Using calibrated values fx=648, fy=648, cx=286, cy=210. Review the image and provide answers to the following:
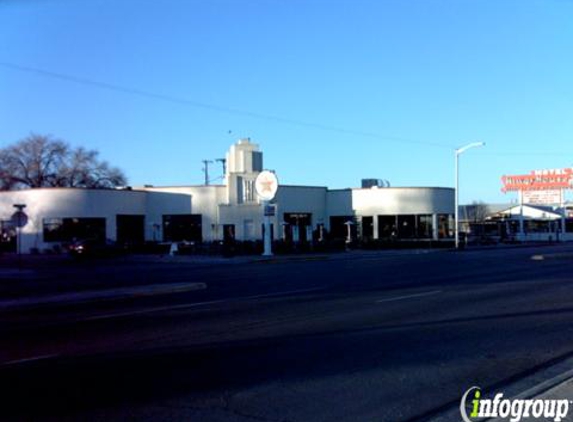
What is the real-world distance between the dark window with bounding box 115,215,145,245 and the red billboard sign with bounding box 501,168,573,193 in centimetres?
4241

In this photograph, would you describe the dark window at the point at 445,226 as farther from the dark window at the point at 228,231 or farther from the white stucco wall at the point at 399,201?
the dark window at the point at 228,231

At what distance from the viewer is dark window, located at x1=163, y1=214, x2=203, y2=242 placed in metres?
61.2

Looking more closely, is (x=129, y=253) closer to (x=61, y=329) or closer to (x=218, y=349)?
(x=61, y=329)

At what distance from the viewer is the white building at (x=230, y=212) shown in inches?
2207

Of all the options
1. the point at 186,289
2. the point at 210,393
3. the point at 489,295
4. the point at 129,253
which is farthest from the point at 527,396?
the point at 129,253

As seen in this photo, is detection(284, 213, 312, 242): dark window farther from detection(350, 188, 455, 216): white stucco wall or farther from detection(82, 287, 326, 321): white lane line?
detection(82, 287, 326, 321): white lane line

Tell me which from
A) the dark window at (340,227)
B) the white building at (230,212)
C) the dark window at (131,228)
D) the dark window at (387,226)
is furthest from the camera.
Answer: the dark window at (340,227)

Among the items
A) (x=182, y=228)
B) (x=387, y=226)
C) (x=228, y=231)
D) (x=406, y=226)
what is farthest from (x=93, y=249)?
(x=406, y=226)

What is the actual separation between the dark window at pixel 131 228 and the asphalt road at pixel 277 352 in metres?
41.6

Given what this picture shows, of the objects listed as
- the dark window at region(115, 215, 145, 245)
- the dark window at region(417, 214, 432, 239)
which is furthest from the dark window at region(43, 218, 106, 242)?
the dark window at region(417, 214, 432, 239)

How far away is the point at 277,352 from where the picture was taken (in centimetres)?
962

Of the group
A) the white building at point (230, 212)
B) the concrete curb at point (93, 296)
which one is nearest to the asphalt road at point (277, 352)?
the concrete curb at point (93, 296)

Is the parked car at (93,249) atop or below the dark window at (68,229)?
below

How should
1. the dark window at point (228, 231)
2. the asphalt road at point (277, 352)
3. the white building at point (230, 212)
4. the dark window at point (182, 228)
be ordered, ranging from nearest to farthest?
1. the asphalt road at point (277, 352)
2. the white building at point (230, 212)
3. the dark window at point (228, 231)
4. the dark window at point (182, 228)
